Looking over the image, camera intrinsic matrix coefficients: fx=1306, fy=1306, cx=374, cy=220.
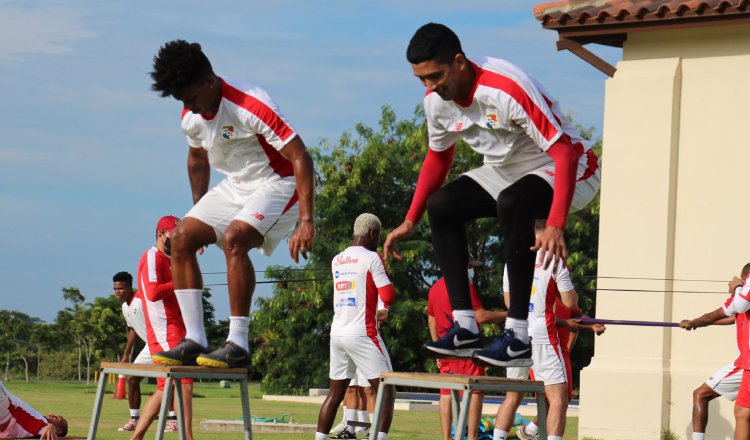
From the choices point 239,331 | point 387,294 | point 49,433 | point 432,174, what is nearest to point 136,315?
point 49,433

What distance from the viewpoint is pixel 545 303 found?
11703 millimetres

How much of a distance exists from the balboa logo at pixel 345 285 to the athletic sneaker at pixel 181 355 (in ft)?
10.9

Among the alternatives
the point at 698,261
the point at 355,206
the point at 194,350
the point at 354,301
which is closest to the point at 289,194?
the point at 194,350

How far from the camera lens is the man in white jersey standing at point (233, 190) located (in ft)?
26.7

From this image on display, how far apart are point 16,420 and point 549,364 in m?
4.81

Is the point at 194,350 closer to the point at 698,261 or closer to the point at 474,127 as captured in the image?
the point at 474,127

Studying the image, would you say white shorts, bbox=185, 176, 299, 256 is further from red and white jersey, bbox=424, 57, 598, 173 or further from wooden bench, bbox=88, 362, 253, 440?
red and white jersey, bbox=424, 57, 598, 173

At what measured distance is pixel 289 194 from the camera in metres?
8.48

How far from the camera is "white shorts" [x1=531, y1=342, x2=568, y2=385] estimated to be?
38.2 feet

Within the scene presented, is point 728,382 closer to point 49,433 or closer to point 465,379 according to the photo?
point 465,379

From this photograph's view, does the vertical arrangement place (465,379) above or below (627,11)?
below

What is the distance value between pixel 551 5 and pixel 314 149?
2700 cm

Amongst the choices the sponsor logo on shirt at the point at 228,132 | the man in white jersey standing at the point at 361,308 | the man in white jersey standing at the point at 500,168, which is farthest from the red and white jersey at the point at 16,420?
the man in white jersey standing at the point at 500,168

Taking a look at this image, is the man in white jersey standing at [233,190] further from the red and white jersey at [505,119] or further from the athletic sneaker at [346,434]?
the athletic sneaker at [346,434]
